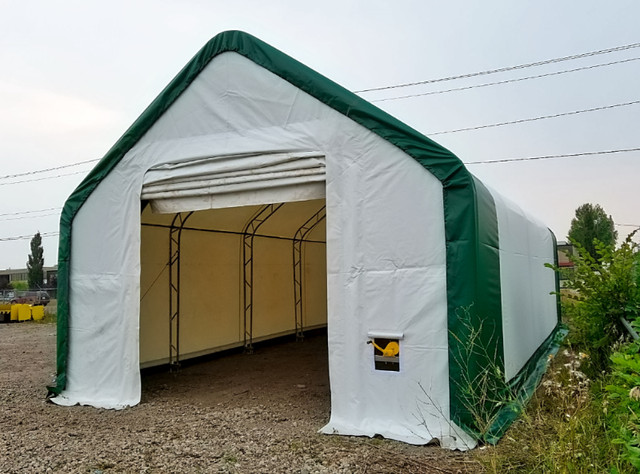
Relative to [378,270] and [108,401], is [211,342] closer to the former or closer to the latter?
[108,401]

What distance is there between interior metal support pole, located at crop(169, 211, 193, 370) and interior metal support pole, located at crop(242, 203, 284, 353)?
1.71 meters

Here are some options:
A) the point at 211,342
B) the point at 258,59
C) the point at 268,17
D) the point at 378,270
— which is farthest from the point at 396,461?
the point at 268,17

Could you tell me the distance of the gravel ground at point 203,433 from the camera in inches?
152

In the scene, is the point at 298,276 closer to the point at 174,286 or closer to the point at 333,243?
the point at 174,286

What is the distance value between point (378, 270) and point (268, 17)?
5.13m

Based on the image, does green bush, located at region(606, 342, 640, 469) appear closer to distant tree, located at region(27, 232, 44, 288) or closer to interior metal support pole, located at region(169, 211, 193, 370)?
interior metal support pole, located at region(169, 211, 193, 370)

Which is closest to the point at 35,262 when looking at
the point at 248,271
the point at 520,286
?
the point at 248,271

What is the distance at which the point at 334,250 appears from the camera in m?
4.81

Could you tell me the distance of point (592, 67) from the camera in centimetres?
1330

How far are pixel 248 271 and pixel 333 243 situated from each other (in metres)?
5.07

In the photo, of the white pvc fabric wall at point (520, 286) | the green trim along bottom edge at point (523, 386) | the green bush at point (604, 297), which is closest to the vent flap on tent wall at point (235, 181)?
the white pvc fabric wall at point (520, 286)

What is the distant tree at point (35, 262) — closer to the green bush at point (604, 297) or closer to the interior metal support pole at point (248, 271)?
the interior metal support pole at point (248, 271)

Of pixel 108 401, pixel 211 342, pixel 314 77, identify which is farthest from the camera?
pixel 211 342

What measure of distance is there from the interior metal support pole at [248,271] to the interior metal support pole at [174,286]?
67.4 inches
